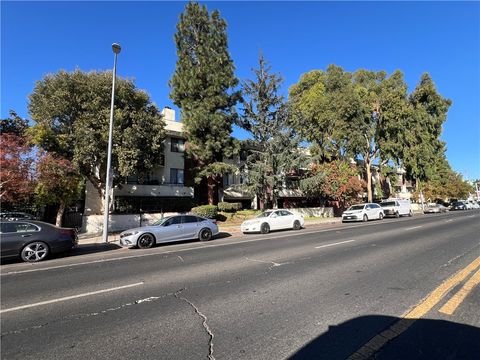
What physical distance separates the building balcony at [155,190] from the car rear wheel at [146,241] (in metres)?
13.7

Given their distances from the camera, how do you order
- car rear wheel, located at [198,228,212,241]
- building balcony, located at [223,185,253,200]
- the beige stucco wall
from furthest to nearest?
building balcony, located at [223,185,253,200] < the beige stucco wall < car rear wheel, located at [198,228,212,241]

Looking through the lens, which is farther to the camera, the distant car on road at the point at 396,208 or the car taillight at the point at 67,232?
the distant car on road at the point at 396,208

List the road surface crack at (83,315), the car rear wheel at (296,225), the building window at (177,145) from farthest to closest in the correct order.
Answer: the building window at (177,145) → the car rear wheel at (296,225) → the road surface crack at (83,315)

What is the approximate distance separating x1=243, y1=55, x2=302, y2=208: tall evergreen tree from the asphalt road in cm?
1998

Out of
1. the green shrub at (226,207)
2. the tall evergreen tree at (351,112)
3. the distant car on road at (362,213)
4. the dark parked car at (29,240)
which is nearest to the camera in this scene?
the dark parked car at (29,240)

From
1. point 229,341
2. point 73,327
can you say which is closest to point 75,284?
point 73,327

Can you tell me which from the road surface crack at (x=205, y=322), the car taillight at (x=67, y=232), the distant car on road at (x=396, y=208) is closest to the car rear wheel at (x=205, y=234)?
the car taillight at (x=67, y=232)

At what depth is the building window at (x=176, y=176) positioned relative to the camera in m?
30.8

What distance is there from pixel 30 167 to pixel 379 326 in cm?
1924

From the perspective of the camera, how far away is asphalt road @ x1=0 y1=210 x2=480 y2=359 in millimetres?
3646

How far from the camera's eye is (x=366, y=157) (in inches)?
1704

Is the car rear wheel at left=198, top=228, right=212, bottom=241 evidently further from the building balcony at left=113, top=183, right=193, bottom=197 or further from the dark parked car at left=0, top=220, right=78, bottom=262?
the building balcony at left=113, top=183, right=193, bottom=197

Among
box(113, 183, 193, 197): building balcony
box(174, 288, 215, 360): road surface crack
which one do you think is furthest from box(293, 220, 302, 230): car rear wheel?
box(174, 288, 215, 360): road surface crack

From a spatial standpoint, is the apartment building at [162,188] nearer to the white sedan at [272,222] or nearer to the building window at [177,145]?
the building window at [177,145]
